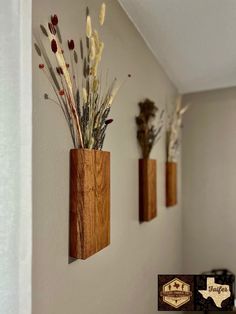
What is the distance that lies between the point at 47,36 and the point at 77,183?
42 cm

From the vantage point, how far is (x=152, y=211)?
52.7 inches

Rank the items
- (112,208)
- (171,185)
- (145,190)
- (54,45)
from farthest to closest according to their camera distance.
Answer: (171,185) → (145,190) → (112,208) → (54,45)

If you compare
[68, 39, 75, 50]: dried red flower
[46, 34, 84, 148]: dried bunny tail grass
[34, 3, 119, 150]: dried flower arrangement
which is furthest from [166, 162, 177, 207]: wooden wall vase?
[68, 39, 75, 50]: dried red flower

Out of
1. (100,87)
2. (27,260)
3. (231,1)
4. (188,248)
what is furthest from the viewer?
(188,248)

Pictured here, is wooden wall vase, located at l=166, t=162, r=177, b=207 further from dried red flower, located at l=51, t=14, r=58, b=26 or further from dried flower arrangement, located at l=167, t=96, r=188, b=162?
dried red flower, located at l=51, t=14, r=58, b=26

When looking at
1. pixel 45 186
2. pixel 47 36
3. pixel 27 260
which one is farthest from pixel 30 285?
pixel 47 36

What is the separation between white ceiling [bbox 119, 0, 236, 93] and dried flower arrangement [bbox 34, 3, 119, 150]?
0.45 m

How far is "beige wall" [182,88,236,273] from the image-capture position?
48.9 inches

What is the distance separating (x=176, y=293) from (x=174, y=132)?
0.86 metres

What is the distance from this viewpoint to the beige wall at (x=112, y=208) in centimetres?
66

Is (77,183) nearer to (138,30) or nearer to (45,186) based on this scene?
(45,186)

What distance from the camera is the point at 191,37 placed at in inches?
50.9

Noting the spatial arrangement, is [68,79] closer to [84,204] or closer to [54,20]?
[54,20]

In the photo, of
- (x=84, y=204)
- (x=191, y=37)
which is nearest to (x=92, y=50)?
(x=84, y=204)
